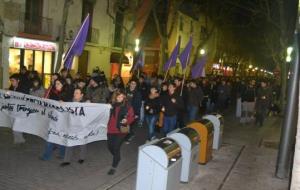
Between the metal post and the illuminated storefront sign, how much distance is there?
636 inches

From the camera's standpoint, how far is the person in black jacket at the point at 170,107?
11.8 m

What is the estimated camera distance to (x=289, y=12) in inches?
966

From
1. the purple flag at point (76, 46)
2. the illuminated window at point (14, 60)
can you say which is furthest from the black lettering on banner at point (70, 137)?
the illuminated window at point (14, 60)

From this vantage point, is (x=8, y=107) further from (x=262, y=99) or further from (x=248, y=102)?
(x=248, y=102)

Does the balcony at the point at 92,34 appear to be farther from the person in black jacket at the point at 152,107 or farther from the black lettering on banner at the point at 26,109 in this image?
the black lettering on banner at the point at 26,109

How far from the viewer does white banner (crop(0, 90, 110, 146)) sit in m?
9.05

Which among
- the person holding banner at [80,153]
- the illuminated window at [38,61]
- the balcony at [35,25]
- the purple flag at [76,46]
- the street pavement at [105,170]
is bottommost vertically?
the street pavement at [105,170]

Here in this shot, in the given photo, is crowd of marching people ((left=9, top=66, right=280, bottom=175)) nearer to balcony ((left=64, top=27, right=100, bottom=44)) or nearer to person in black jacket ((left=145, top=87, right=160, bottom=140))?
person in black jacket ((left=145, top=87, right=160, bottom=140))

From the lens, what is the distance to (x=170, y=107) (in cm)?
1176

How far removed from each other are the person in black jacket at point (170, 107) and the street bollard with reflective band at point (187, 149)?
3013 mm

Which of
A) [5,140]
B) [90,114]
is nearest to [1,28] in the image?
[5,140]

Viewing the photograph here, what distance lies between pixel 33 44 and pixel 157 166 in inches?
732

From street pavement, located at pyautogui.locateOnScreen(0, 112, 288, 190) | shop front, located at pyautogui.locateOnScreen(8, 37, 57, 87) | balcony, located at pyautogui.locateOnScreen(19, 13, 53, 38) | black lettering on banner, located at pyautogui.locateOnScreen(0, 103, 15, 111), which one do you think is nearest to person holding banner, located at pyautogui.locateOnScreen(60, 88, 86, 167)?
street pavement, located at pyautogui.locateOnScreen(0, 112, 288, 190)

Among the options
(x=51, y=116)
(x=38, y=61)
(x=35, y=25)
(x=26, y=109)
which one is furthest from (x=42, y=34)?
(x=51, y=116)
